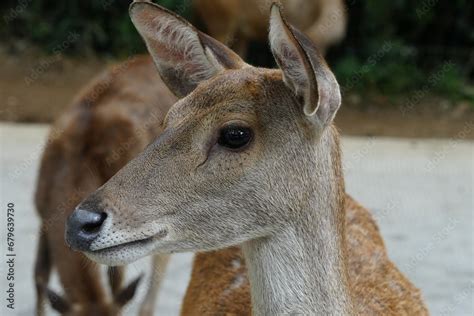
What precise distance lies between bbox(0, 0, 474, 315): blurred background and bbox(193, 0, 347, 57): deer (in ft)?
0.52

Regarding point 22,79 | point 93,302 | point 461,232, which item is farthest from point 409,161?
point 22,79

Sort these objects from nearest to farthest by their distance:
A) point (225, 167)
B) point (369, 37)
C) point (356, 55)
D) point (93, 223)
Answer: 1. point (93, 223)
2. point (225, 167)
3. point (356, 55)
4. point (369, 37)

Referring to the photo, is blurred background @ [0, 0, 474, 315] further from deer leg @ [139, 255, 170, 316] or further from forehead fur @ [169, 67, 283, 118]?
forehead fur @ [169, 67, 283, 118]

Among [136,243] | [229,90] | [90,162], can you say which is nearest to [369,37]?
[90,162]

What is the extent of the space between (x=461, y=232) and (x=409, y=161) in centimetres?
165

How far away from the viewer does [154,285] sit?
5945mm

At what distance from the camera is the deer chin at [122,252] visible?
3025mm

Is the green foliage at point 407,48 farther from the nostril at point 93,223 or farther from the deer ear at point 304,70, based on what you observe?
the nostril at point 93,223

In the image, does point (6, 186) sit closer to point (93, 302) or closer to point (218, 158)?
point (93, 302)

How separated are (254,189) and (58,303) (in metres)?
2.02

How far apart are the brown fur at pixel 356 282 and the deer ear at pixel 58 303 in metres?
0.68

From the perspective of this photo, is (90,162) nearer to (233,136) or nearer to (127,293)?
Answer: (127,293)

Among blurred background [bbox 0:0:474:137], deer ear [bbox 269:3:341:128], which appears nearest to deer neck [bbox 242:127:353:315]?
deer ear [bbox 269:3:341:128]

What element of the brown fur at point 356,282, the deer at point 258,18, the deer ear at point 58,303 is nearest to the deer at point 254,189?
the brown fur at point 356,282
